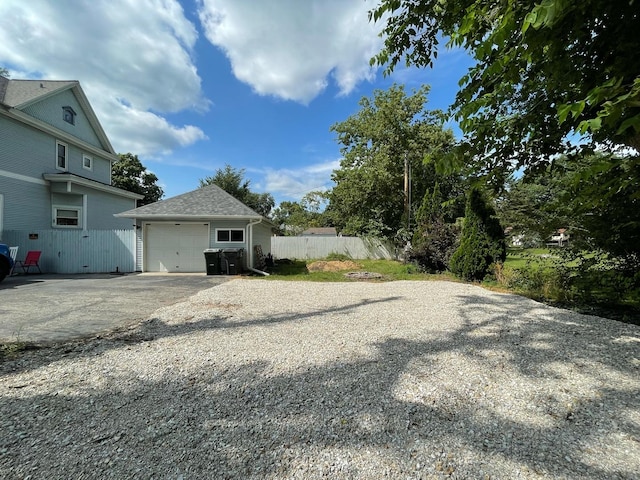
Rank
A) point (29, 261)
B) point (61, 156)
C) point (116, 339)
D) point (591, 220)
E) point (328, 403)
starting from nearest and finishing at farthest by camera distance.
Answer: point (328, 403) < point (116, 339) < point (591, 220) < point (29, 261) < point (61, 156)

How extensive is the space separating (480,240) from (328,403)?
9.14 meters

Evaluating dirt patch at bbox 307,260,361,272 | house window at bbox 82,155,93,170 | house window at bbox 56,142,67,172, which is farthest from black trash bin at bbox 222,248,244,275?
house window at bbox 82,155,93,170

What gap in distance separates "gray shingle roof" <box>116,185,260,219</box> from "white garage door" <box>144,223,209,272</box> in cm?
61

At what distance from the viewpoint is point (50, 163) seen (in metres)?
13.5

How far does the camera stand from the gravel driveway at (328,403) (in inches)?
72.4

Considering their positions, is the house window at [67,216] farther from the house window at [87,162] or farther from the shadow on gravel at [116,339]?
the shadow on gravel at [116,339]

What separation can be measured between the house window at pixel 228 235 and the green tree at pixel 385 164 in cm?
957

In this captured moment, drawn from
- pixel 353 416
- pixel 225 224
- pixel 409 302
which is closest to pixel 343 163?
pixel 225 224

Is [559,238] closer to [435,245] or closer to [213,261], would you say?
[435,245]

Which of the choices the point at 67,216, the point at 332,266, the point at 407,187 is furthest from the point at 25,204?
the point at 407,187

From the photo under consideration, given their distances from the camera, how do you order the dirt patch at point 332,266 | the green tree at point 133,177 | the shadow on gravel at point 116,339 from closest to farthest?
1. the shadow on gravel at point 116,339
2. the dirt patch at point 332,266
3. the green tree at point 133,177

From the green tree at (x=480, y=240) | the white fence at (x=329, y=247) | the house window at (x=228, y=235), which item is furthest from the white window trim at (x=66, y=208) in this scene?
the green tree at (x=480, y=240)

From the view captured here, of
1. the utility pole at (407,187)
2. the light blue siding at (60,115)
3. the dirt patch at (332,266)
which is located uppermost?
the light blue siding at (60,115)

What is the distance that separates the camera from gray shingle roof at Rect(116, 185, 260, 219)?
1202 cm
